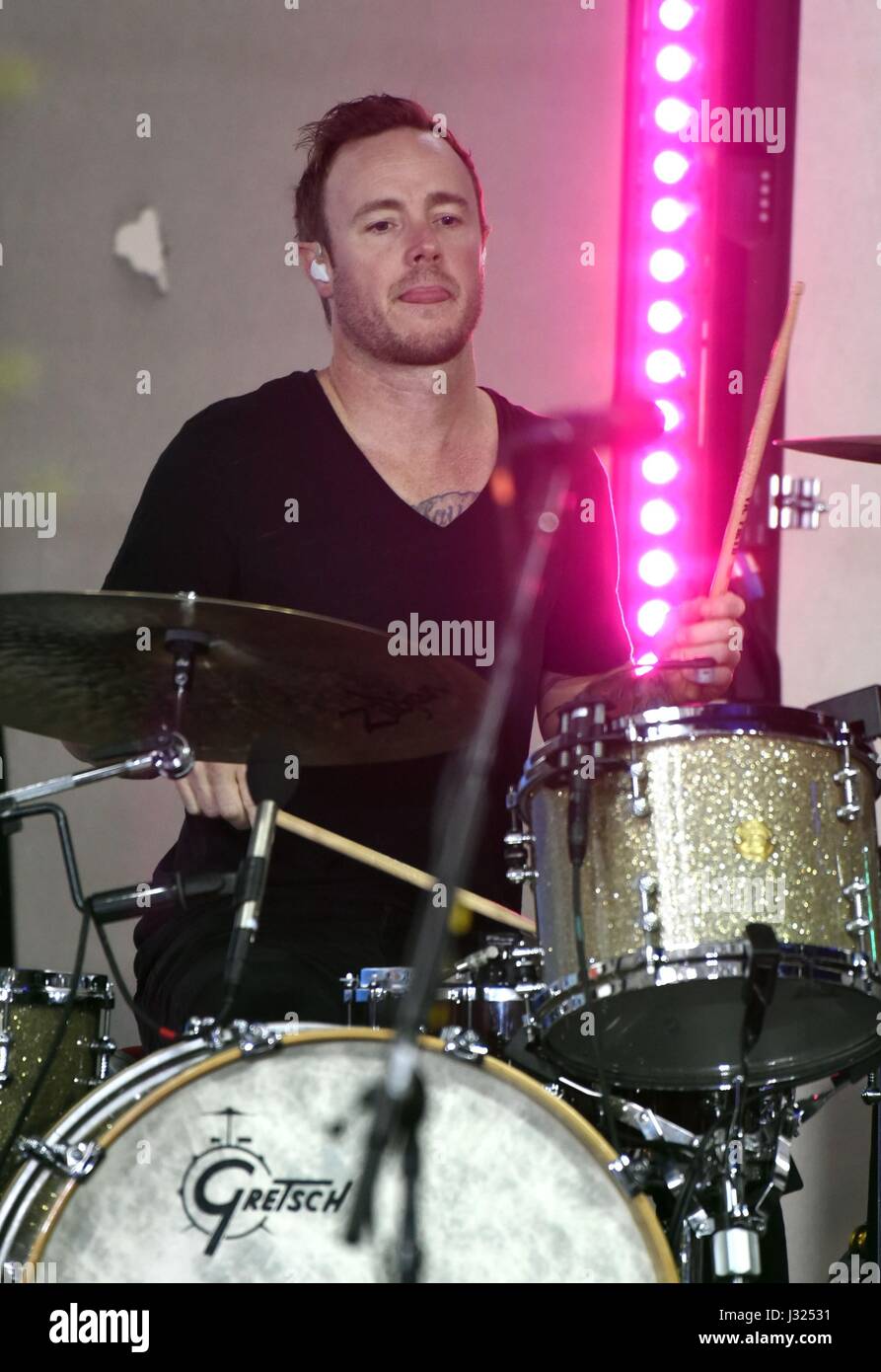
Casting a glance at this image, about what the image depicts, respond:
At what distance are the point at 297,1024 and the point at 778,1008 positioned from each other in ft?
1.94

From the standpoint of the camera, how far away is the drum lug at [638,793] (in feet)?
5.85

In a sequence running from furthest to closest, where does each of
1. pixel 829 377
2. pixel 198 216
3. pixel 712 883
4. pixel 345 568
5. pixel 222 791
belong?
pixel 198 216 < pixel 829 377 < pixel 345 568 < pixel 222 791 < pixel 712 883

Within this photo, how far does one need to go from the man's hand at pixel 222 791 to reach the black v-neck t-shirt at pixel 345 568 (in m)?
0.21

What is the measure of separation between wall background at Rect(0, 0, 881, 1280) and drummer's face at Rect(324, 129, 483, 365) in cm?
53

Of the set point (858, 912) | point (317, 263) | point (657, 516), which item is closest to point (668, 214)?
point (657, 516)

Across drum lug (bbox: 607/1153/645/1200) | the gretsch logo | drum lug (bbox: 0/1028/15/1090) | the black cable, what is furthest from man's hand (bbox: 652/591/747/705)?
drum lug (bbox: 0/1028/15/1090)

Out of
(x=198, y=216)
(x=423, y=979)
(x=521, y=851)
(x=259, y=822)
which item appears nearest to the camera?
(x=423, y=979)

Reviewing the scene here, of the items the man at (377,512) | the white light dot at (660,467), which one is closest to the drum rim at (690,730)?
the man at (377,512)

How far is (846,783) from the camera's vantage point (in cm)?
184

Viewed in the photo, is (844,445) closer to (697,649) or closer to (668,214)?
(697,649)

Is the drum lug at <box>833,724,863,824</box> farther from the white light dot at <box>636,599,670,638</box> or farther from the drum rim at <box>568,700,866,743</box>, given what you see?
the white light dot at <box>636,599,670,638</box>

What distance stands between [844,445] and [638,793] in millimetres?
639

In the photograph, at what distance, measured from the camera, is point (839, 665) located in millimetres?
3080

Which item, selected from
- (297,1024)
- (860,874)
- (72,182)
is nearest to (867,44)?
(72,182)
